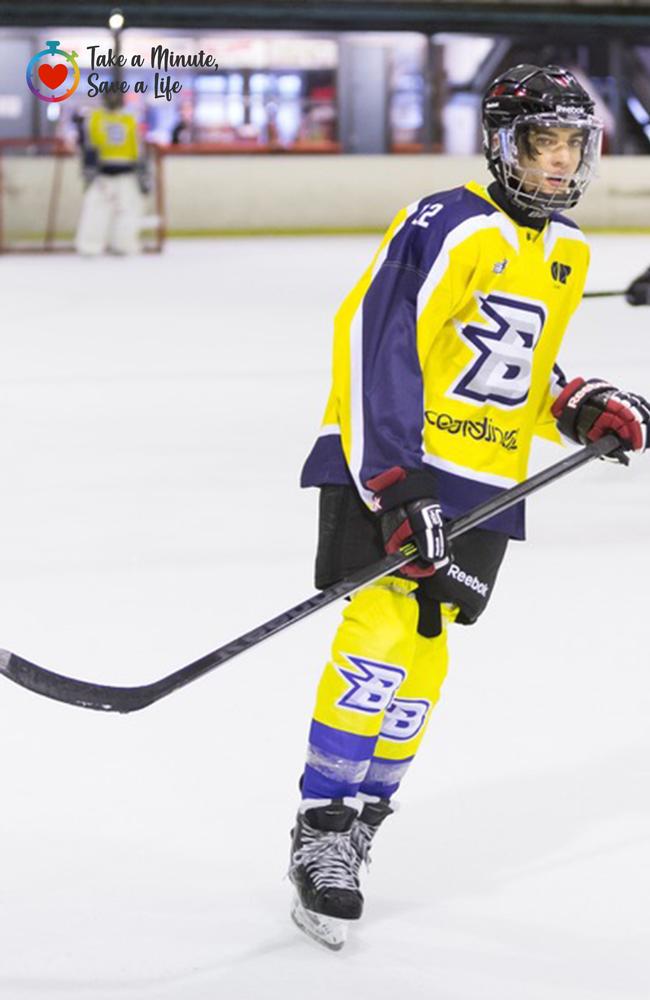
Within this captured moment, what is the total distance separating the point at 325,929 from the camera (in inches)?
70.5

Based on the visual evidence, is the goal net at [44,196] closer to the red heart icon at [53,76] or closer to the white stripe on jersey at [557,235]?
the red heart icon at [53,76]

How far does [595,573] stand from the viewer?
345 cm

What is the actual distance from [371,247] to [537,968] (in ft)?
37.5

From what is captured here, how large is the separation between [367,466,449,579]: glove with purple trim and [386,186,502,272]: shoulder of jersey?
223mm

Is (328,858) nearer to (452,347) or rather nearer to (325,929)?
(325,929)

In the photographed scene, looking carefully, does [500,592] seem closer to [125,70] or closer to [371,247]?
[371,247]

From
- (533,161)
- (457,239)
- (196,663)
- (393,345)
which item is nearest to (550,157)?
(533,161)

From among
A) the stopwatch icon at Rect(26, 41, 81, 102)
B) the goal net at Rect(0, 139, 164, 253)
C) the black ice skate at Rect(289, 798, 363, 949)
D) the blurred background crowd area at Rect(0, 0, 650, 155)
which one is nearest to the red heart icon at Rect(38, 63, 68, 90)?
the stopwatch icon at Rect(26, 41, 81, 102)

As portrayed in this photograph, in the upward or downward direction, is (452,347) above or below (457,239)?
below

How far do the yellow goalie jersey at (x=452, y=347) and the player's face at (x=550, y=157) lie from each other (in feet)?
0.18

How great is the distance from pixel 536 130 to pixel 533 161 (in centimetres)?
4

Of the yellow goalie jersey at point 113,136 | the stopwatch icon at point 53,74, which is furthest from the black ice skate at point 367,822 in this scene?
the stopwatch icon at point 53,74

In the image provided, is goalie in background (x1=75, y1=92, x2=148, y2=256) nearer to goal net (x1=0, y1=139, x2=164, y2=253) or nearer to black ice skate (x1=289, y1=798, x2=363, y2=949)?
goal net (x1=0, y1=139, x2=164, y2=253)

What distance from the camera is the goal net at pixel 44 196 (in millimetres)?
13602
